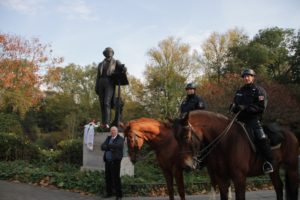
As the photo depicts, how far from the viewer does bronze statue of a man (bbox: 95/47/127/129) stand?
14.2 metres

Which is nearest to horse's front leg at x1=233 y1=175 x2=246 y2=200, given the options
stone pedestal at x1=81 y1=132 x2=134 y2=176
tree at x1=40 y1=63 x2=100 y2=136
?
stone pedestal at x1=81 y1=132 x2=134 y2=176

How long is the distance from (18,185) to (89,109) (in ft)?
172

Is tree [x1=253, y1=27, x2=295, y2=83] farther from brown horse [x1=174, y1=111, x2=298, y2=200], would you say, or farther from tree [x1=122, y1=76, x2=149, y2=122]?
brown horse [x1=174, y1=111, x2=298, y2=200]

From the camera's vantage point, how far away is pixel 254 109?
7.49 m

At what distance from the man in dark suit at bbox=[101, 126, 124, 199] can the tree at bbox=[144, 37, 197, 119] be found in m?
43.0

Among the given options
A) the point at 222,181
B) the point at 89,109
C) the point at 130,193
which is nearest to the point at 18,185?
the point at 130,193

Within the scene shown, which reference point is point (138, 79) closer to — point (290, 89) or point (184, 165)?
point (290, 89)

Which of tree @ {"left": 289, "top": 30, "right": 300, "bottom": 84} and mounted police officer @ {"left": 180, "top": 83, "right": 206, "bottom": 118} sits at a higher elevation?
tree @ {"left": 289, "top": 30, "right": 300, "bottom": 84}

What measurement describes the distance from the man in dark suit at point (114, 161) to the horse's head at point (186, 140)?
14.9ft

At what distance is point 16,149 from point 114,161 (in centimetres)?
1042

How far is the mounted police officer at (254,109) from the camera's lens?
7.44m

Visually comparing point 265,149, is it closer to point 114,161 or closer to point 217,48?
point 114,161

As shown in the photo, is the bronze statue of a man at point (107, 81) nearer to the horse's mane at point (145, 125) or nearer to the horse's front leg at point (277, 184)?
the horse's mane at point (145, 125)

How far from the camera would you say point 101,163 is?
14.0 metres
